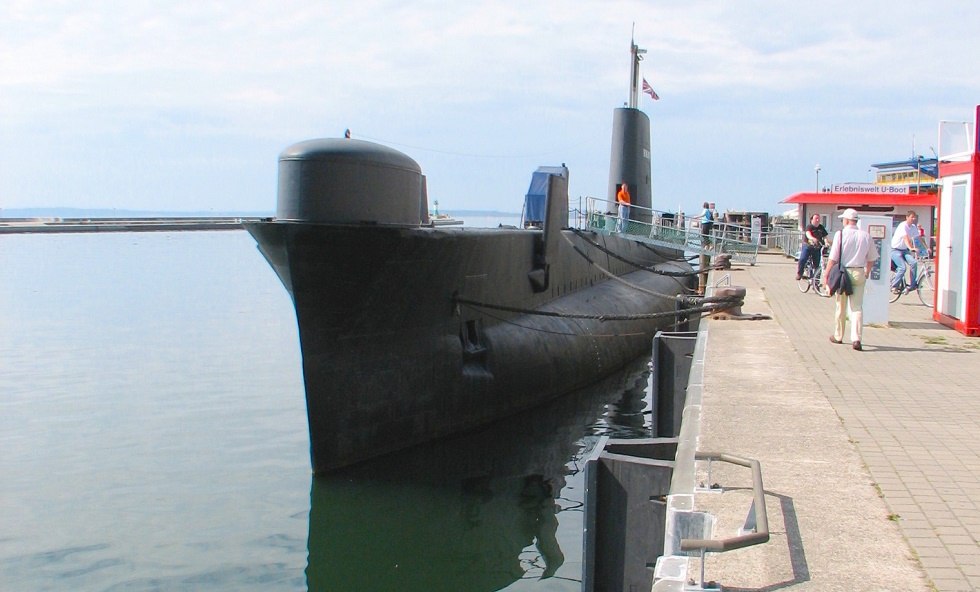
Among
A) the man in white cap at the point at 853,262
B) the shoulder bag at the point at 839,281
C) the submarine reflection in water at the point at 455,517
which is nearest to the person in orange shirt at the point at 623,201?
the man in white cap at the point at 853,262

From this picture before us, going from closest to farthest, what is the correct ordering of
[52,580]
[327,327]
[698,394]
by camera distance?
[52,580] → [698,394] → [327,327]

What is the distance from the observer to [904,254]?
51.0ft

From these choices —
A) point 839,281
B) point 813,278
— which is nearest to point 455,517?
point 839,281

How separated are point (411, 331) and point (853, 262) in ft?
16.0

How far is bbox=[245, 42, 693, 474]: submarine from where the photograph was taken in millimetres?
8406

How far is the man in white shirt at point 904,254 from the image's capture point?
50.3ft

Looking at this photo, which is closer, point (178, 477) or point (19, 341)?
point (178, 477)

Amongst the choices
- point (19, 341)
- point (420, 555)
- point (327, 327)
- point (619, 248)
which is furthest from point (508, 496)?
point (19, 341)

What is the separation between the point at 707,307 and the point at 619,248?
24.1ft

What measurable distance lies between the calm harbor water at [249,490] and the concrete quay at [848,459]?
1921 mm

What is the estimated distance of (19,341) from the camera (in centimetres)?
1850

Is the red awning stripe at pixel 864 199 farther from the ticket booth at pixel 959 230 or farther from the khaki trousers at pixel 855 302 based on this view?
the khaki trousers at pixel 855 302

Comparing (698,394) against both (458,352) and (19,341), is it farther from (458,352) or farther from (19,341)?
(19,341)

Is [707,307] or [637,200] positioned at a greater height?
[637,200]
